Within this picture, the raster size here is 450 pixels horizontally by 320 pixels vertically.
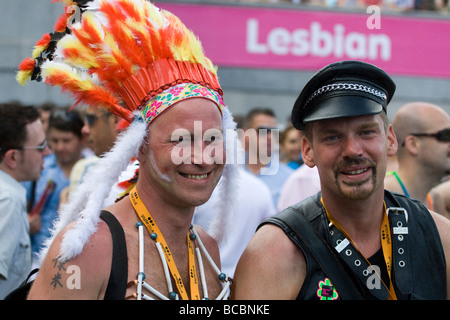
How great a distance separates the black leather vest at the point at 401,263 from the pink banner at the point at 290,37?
26.3 feet

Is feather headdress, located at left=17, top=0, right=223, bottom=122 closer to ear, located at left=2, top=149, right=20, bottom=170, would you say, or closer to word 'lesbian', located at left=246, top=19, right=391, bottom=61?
ear, located at left=2, top=149, right=20, bottom=170

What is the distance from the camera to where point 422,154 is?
4.36 metres

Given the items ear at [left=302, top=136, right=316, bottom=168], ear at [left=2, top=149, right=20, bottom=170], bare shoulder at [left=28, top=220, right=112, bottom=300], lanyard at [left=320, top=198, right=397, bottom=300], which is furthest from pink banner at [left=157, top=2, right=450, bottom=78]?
bare shoulder at [left=28, top=220, right=112, bottom=300]

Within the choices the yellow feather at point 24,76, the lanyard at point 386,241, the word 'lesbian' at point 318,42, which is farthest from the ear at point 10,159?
the word 'lesbian' at point 318,42

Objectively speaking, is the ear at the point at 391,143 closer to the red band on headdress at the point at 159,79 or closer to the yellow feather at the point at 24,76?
the red band on headdress at the point at 159,79

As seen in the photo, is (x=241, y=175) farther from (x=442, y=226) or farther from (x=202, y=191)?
(x=442, y=226)

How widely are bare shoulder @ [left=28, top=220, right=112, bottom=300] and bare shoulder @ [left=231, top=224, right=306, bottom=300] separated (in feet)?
1.89

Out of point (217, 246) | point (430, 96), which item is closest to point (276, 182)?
point (217, 246)

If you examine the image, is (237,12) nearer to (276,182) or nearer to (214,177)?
(276,182)

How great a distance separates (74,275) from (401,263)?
1.31 m

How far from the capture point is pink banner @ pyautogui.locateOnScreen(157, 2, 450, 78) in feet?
34.1

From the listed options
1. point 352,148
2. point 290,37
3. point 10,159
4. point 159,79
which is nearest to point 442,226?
point 352,148

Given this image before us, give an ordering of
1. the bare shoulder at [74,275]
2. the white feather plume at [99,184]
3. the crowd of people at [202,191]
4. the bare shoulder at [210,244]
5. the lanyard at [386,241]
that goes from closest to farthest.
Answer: the bare shoulder at [74,275] → the white feather plume at [99,184] → the crowd of people at [202,191] → the lanyard at [386,241] → the bare shoulder at [210,244]

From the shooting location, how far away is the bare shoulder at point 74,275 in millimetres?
2115
